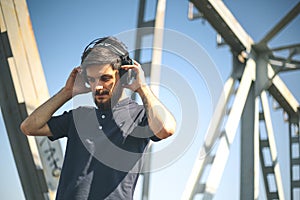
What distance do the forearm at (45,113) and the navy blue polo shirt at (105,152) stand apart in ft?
0.27

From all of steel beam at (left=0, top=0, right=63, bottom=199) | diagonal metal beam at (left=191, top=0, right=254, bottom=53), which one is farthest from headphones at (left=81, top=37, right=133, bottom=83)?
diagonal metal beam at (left=191, top=0, right=254, bottom=53)

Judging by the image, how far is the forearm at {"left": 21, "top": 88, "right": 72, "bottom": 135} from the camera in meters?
1.73

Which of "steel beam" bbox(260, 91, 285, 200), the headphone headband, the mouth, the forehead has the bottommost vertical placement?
"steel beam" bbox(260, 91, 285, 200)

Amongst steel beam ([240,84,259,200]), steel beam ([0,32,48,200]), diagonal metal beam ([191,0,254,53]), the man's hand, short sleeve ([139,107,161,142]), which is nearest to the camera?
short sleeve ([139,107,161,142])

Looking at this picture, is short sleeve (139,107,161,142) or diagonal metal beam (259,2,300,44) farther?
diagonal metal beam (259,2,300,44)

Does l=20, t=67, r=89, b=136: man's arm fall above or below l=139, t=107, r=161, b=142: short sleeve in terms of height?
above

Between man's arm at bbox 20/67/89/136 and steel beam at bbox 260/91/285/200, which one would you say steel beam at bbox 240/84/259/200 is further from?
man's arm at bbox 20/67/89/136

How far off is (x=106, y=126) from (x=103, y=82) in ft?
0.46

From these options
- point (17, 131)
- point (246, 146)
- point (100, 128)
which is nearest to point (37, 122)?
point (100, 128)

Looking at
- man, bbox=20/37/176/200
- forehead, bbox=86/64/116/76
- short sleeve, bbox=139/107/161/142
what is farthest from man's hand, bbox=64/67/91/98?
short sleeve, bbox=139/107/161/142

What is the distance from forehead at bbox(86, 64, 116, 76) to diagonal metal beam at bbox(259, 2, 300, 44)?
4228mm

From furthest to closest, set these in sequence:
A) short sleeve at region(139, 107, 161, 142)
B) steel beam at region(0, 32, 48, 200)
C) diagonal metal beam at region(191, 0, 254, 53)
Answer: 1. diagonal metal beam at region(191, 0, 254, 53)
2. steel beam at region(0, 32, 48, 200)
3. short sleeve at region(139, 107, 161, 142)

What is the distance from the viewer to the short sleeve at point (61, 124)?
1.71 metres

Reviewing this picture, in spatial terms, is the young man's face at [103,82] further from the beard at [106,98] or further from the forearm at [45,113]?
the forearm at [45,113]
